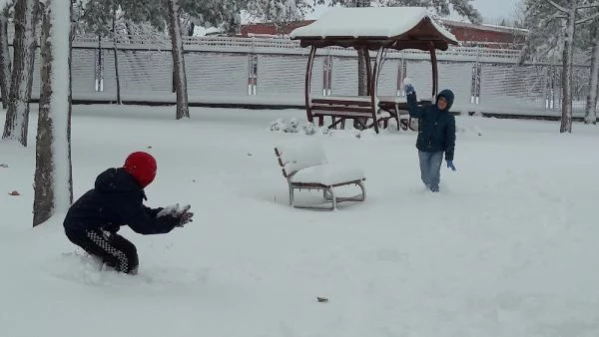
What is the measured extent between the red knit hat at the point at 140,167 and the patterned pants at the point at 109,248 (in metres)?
0.52

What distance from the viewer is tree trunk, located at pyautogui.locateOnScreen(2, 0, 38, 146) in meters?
15.8

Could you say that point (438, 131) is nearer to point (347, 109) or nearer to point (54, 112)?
point (54, 112)

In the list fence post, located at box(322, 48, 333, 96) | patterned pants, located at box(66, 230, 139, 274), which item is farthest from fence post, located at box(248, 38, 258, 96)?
patterned pants, located at box(66, 230, 139, 274)

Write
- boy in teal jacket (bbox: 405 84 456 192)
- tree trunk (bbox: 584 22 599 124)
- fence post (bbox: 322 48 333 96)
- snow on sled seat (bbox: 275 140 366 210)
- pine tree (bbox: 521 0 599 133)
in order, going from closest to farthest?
snow on sled seat (bbox: 275 140 366 210) < boy in teal jacket (bbox: 405 84 456 192) < pine tree (bbox: 521 0 599 133) < tree trunk (bbox: 584 22 599 124) < fence post (bbox: 322 48 333 96)

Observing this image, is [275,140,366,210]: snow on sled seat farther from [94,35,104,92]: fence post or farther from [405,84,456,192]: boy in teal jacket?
[94,35,104,92]: fence post

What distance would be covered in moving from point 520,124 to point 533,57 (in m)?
3.79

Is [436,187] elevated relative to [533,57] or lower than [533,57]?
lower

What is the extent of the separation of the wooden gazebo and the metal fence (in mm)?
9978

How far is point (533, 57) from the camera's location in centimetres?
3152

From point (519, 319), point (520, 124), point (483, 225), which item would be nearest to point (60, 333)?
point (519, 319)

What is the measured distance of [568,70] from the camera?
25.9 metres

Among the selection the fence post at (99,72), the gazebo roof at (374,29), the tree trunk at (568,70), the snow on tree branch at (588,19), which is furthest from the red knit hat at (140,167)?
the fence post at (99,72)

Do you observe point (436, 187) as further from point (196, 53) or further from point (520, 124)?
point (196, 53)

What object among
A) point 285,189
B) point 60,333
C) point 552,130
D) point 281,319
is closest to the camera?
point 60,333
